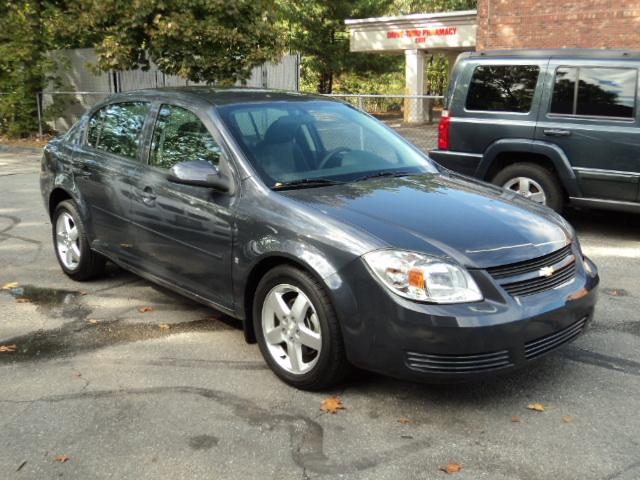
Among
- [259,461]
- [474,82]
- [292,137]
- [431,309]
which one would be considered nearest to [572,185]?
[474,82]

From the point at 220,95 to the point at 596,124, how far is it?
4330 millimetres

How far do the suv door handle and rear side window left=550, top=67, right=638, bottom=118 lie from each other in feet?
0.68

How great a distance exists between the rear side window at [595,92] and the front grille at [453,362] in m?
4.75

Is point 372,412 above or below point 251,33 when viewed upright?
below

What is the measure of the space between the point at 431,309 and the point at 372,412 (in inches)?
26.8

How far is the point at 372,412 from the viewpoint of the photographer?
3.60 meters

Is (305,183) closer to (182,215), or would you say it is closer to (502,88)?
(182,215)

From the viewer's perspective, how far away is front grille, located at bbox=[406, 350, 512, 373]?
3.36 meters

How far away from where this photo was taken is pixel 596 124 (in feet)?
23.9

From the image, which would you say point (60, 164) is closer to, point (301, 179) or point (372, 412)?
point (301, 179)

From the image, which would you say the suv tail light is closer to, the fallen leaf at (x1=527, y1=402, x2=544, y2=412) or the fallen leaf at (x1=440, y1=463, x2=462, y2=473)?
the fallen leaf at (x1=527, y1=402, x2=544, y2=412)

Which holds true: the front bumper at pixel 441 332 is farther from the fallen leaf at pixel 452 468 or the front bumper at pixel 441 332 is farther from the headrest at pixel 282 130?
the headrest at pixel 282 130

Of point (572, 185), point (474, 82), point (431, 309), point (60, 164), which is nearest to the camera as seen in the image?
point (431, 309)

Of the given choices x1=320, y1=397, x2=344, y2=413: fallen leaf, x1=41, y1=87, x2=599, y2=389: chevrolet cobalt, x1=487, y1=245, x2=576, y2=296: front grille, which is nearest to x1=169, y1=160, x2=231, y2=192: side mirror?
x1=41, y1=87, x2=599, y2=389: chevrolet cobalt
